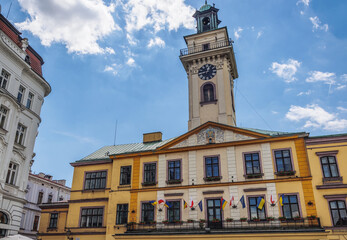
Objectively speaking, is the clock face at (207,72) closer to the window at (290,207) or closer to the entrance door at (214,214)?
the entrance door at (214,214)

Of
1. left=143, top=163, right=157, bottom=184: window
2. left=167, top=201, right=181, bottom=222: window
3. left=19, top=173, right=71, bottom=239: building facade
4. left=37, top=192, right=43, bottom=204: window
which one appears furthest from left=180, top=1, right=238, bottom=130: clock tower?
left=37, top=192, right=43, bottom=204: window

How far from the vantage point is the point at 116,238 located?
29.9 m

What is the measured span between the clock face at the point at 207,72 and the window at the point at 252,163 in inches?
468

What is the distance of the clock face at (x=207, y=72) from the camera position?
37.9 meters

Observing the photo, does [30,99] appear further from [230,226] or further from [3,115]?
[230,226]

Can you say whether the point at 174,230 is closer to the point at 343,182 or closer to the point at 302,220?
the point at 302,220

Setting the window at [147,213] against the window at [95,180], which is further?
the window at [95,180]

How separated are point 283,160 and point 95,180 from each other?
796 inches

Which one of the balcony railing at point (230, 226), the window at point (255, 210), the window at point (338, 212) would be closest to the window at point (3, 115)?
the balcony railing at point (230, 226)

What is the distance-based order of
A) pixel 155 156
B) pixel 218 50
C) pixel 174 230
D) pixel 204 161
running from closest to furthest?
pixel 174 230, pixel 204 161, pixel 155 156, pixel 218 50

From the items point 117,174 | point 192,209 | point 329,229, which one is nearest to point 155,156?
point 117,174

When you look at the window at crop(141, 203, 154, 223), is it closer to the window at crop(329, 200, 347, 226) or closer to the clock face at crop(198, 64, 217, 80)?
the window at crop(329, 200, 347, 226)

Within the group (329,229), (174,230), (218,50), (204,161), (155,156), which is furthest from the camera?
(218,50)

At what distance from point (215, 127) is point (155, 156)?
7.15 metres
